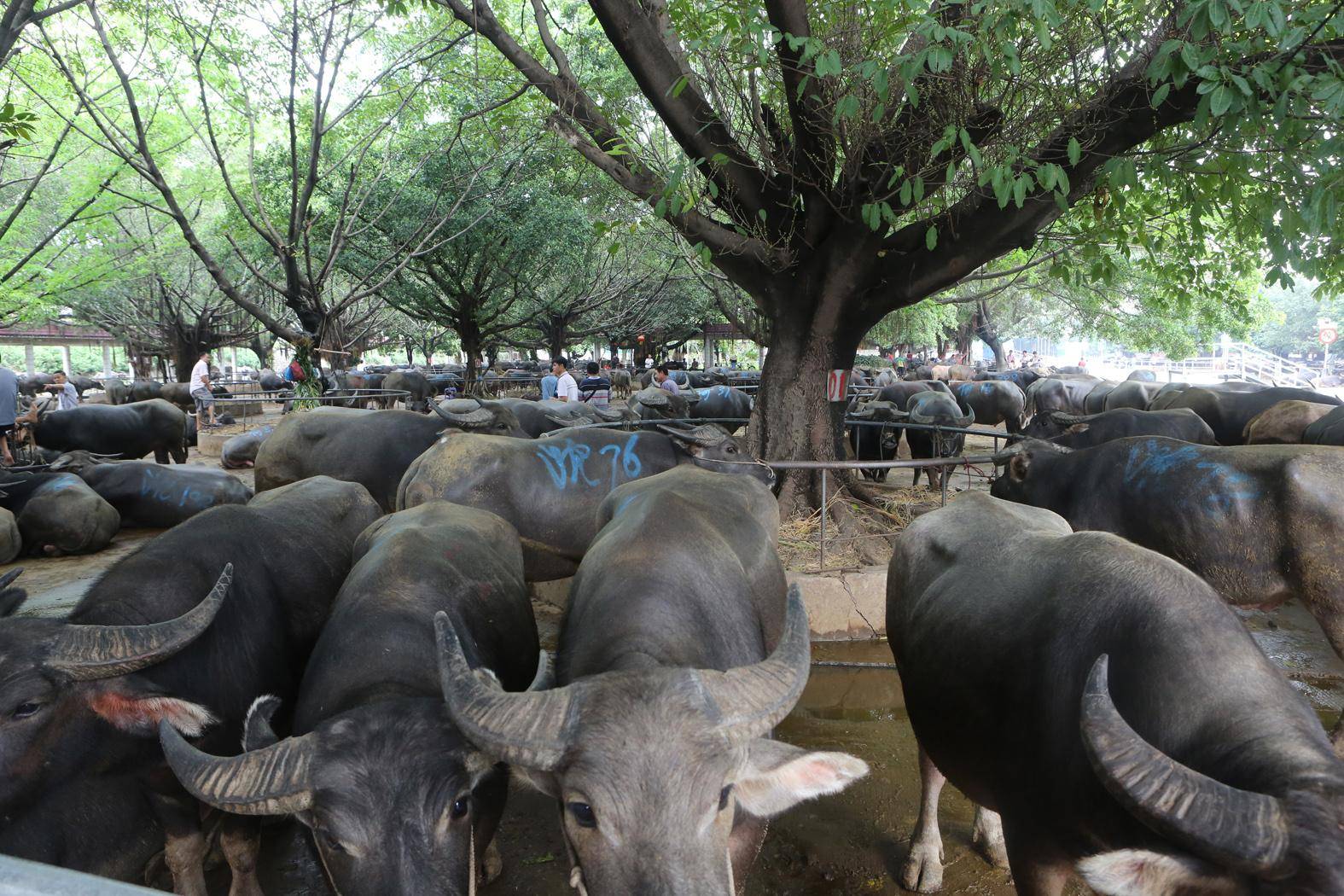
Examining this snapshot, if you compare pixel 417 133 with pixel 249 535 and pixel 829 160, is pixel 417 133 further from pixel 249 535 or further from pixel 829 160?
pixel 249 535

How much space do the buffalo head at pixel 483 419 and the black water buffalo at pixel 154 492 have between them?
9.50ft

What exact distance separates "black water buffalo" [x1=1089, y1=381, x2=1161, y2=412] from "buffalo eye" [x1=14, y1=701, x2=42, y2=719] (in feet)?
61.9

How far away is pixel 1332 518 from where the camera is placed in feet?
15.0

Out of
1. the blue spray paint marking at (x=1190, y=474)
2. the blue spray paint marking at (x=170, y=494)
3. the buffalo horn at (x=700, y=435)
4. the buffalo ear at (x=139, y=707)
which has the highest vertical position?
the buffalo horn at (x=700, y=435)

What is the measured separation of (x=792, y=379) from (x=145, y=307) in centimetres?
3516

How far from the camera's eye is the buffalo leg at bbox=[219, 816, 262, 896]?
3.08m

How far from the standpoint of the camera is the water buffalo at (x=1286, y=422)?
8.99 meters

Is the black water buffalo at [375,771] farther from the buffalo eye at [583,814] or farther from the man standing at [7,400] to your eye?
the man standing at [7,400]

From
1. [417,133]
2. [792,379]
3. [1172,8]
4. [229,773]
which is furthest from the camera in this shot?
[417,133]

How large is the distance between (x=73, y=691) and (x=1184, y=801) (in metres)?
3.54

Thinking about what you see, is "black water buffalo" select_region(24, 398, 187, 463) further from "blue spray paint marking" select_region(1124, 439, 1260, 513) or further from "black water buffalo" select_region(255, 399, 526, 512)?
"blue spray paint marking" select_region(1124, 439, 1260, 513)

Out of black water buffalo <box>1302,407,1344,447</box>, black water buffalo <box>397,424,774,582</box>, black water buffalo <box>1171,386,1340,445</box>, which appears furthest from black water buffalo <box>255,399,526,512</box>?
black water buffalo <box>1171,386,1340,445</box>

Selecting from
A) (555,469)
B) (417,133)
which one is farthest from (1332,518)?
(417,133)

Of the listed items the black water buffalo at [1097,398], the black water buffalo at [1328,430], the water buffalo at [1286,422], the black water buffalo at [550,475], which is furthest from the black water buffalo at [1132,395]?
the black water buffalo at [550,475]
